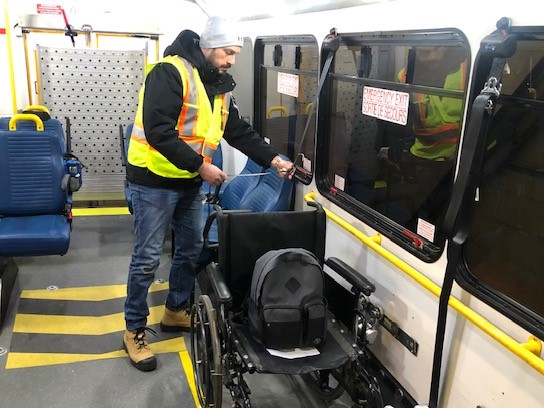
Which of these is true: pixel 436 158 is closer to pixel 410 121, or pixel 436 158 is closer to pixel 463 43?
pixel 410 121

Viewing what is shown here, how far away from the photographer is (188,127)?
276 cm

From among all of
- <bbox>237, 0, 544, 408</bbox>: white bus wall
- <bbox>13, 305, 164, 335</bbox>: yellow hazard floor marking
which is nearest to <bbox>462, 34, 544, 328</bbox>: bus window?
<bbox>237, 0, 544, 408</bbox>: white bus wall

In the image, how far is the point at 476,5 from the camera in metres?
1.91

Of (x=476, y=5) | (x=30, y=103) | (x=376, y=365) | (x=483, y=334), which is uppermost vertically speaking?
(x=476, y=5)

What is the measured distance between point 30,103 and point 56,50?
75cm

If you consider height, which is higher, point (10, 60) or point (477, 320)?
point (10, 60)

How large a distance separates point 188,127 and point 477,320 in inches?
66.1

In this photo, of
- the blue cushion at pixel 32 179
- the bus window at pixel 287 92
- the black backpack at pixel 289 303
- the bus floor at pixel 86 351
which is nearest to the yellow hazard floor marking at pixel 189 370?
the bus floor at pixel 86 351

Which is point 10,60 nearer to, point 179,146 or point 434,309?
point 179,146

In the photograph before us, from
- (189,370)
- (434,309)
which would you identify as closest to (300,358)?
(434,309)

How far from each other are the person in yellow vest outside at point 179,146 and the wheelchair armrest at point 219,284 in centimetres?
47

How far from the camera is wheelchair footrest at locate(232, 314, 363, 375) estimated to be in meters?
2.21

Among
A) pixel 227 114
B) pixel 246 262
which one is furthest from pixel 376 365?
pixel 227 114

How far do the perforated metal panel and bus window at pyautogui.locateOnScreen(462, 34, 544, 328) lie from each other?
162 inches
